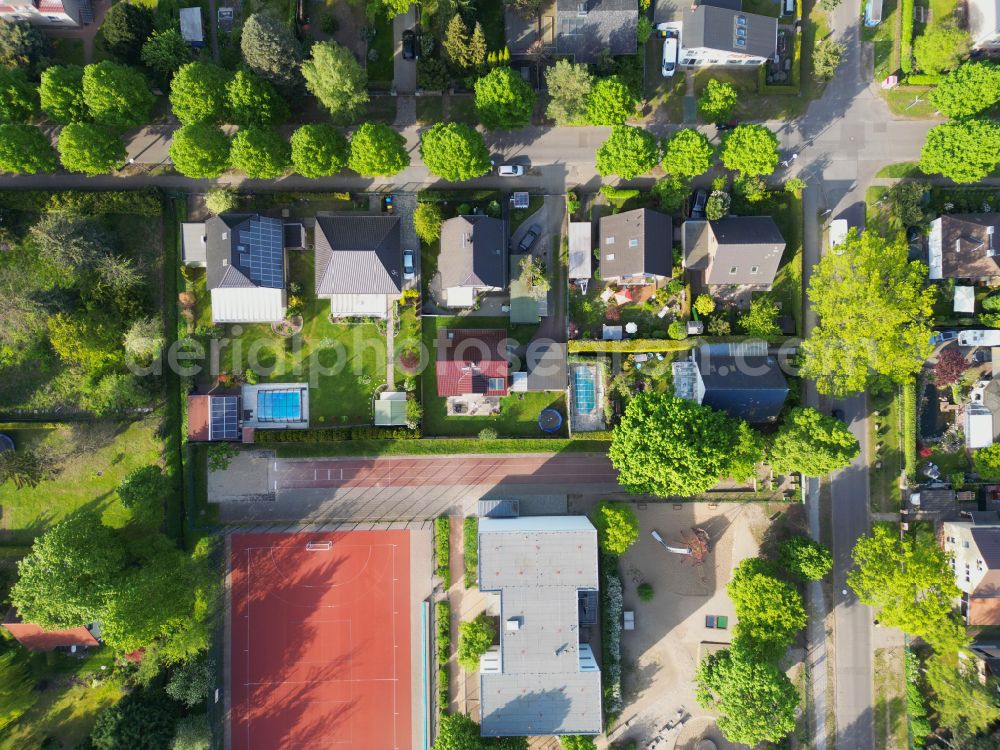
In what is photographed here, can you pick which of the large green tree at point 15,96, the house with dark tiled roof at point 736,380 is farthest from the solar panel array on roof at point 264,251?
the house with dark tiled roof at point 736,380

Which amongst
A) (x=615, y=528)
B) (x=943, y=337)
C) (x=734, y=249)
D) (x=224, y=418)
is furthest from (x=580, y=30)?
(x=224, y=418)

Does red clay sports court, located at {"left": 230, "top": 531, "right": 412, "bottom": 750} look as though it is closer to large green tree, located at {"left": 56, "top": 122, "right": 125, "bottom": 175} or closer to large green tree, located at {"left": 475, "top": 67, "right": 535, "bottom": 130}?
large green tree, located at {"left": 56, "top": 122, "right": 125, "bottom": 175}

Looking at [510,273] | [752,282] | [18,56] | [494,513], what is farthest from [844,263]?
[18,56]

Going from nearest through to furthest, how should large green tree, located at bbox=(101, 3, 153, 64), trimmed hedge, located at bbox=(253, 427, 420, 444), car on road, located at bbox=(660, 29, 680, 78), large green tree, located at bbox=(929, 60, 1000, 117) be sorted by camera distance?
large green tree, located at bbox=(929, 60, 1000, 117) → large green tree, located at bbox=(101, 3, 153, 64) → car on road, located at bbox=(660, 29, 680, 78) → trimmed hedge, located at bbox=(253, 427, 420, 444)

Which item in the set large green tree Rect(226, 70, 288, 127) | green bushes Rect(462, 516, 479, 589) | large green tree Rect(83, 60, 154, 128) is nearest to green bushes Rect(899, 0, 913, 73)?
large green tree Rect(226, 70, 288, 127)

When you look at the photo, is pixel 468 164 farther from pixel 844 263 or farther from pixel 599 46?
pixel 844 263

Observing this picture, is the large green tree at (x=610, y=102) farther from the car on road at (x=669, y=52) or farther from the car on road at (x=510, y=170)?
the car on road at (x=510, y=170)
